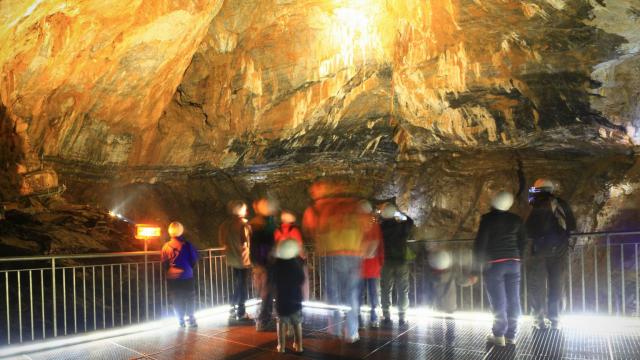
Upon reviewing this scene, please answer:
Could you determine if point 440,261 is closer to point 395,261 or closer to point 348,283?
point 395,261

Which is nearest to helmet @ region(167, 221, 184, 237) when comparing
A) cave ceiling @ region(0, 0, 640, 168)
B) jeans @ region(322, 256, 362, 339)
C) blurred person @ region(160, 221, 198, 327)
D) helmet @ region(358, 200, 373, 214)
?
blurred person @ region(160, 221, 198, 327)

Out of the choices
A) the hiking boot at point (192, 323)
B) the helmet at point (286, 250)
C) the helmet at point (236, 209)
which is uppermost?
the helmet at point (236, 209)

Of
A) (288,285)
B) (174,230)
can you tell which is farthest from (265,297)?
(174,230)

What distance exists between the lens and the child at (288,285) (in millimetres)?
5188

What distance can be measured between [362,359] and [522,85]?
323 inches

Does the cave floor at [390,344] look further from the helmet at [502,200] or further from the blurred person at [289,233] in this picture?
the helmet at [502,200]

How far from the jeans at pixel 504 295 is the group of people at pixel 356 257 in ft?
0.04

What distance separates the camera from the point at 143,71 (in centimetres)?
1062

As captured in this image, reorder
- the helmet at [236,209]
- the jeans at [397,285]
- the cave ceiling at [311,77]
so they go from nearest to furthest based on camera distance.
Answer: the jeans at [397,285] < the helmet at [236,209] < the cave ceiling at [311,77]

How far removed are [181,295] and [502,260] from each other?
4805 millimetres

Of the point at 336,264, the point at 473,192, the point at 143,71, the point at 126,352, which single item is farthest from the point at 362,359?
the point at 473,192

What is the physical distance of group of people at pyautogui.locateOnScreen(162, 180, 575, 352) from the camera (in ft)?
17.7

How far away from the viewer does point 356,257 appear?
5488mm

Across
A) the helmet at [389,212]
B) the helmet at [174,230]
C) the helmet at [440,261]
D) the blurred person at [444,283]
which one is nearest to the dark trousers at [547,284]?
the blurred person at [444,283]
